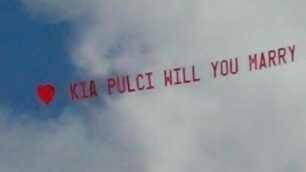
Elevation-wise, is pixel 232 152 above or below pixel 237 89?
below

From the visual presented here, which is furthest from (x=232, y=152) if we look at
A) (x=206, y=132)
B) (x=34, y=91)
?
(x=34, y=91)

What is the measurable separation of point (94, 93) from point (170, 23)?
196mm

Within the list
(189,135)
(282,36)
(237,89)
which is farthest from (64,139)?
(282,36)

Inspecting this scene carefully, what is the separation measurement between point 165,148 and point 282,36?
304mm

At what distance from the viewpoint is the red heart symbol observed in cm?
126

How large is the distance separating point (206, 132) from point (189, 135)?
3 cm

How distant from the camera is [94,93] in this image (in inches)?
49.6

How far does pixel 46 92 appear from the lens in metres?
1.26

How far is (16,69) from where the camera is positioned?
1258 mm

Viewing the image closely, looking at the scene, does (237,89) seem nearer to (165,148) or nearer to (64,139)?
(165,148)

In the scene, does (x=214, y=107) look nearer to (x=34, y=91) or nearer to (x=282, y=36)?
(x=282, y=36)

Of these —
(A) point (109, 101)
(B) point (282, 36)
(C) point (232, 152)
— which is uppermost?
(B) point (282, 36)

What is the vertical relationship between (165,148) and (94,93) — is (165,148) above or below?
below

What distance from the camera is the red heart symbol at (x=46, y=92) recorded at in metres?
1.26
